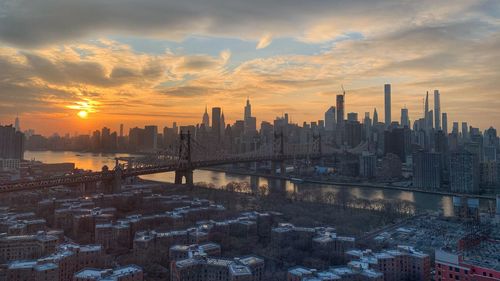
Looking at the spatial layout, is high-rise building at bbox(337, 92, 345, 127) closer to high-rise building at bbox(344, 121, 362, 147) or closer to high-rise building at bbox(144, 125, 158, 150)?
high-rise building at bbox(344, 121, 362, 147)

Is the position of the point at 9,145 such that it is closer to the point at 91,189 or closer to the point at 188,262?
the point at 91,189

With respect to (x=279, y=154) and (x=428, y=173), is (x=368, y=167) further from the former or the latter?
(x=279, y=154)

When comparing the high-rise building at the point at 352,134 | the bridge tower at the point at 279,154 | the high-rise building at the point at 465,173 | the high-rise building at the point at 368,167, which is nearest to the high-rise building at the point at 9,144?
the bridge tower at the point at 279,154

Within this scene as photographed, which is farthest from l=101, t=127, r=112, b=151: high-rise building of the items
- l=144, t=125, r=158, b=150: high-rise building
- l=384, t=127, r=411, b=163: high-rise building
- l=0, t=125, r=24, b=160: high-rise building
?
l=384, t=127, r=411, b=163: high-rise building

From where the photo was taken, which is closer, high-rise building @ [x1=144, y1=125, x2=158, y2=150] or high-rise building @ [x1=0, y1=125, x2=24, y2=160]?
high-rise building @ [x1=0, y1=125, x2=24, y2=160]

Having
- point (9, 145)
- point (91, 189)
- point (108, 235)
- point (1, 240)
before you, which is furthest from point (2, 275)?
point (9, 145)

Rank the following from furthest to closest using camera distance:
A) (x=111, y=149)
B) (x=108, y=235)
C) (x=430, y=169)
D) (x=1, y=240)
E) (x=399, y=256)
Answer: (x=111, y=149), (x=430, y=169), (x=108, y=235), (x=1, y=240), (x=399, y=256)

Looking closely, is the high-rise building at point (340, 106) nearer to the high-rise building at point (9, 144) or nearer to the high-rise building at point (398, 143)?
the high-rise building at point (398, 143)
